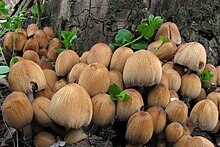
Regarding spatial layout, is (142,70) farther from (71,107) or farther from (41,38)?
(41,38)

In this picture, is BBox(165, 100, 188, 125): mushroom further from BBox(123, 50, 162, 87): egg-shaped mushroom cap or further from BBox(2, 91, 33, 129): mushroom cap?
BBox(2, 91, 33, 129): mushroom cap

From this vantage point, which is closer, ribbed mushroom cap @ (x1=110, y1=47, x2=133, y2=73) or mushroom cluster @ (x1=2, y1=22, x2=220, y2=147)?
mushroom cluster @ (x1=2, y1=22, x2=220, y2=147)

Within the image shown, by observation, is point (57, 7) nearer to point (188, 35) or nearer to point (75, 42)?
point (75, 42)

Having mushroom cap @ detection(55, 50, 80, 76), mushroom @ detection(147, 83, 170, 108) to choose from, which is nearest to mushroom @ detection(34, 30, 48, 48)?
mushroom cap @ detection(55, 50, 80, 76)

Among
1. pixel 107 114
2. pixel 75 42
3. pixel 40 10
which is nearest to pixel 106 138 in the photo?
pixel 107 114

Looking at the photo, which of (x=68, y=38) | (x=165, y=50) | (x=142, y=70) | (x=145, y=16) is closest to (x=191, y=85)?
(x=165, y=50)

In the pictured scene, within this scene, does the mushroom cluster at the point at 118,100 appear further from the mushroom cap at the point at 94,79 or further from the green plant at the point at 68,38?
the green plant at the point at 68,38
